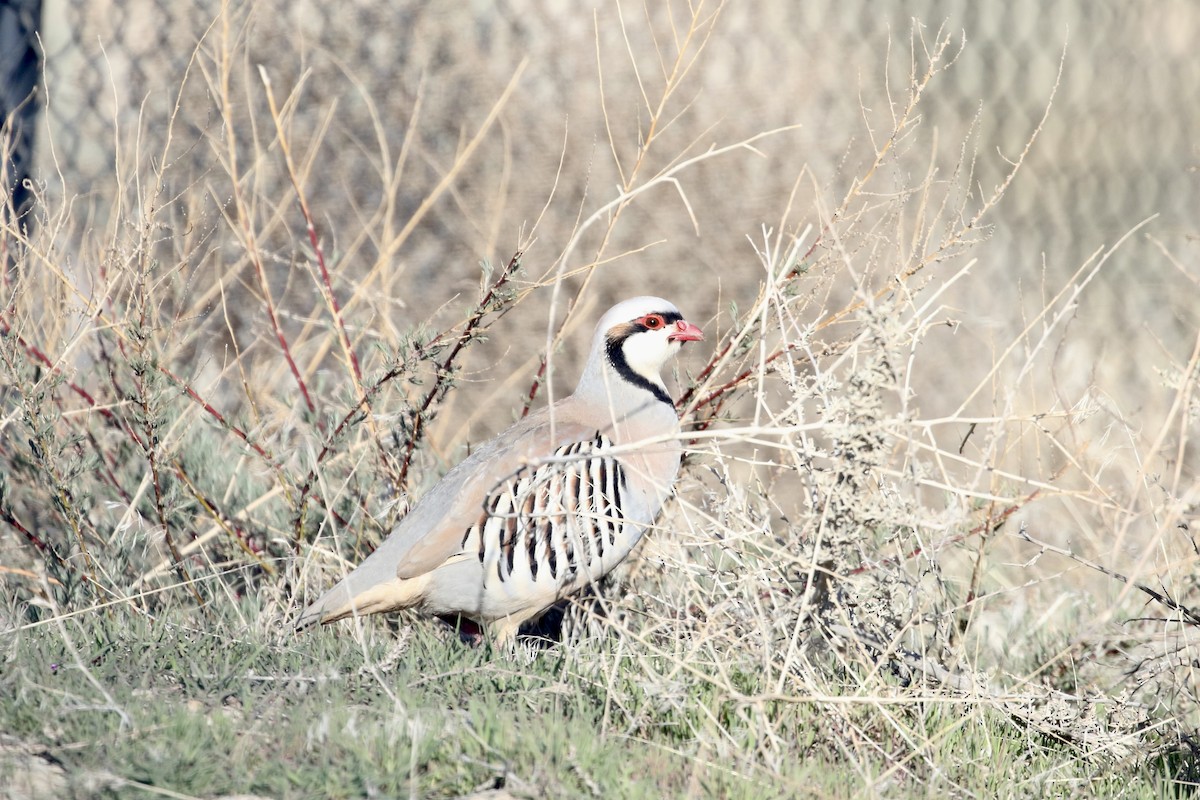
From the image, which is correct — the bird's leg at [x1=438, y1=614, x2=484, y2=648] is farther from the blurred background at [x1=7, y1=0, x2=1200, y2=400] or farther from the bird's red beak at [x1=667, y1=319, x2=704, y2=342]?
the blurred background at [x1=7, y1=0, x2=1200, y2=400]

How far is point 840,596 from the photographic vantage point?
291 cm

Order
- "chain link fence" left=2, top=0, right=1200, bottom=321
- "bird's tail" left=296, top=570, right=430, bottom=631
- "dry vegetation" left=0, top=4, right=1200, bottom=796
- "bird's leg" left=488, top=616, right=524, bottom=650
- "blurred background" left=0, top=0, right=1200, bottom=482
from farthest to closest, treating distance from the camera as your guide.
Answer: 1. "blurred background" left=0, top=0, right=1200, bottom=482
2. "chain link fence" left=2, top=0, right=1200, bottom=321
3. "bird's leg" left=488, top=616, right=524, bottom=650
4. "bird's tail" left=296, top=570, right=430, bottom=631
5. "dry vegetation" left=0, top=4, right=1200, bottom=796

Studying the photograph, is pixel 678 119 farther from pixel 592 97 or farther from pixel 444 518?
pixel 444 518

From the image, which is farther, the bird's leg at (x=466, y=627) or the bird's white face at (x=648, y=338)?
the bird's white face at (x=648, y=338)

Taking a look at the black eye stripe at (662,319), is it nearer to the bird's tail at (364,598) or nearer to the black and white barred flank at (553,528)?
the black and white barred flank at (553,528)

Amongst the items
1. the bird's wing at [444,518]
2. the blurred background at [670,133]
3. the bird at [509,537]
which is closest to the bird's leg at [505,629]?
the bird at [509,537]

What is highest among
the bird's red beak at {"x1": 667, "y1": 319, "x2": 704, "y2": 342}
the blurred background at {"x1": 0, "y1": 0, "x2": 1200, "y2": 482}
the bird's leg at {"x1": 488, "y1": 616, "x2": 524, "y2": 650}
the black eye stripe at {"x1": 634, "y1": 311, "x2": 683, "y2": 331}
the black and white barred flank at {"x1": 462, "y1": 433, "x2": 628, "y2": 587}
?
the blurred background at {"x1": 0, "y1": 0, "x2": 1200, "y2": 482}

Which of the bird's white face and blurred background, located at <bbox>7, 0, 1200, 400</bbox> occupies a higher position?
blurred background, located at <bbox>7, 0, 1200, 400</bbox>

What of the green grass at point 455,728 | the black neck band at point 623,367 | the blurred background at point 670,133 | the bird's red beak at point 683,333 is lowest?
the green grass at point 455,728

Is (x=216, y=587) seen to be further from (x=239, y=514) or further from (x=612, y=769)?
(x=612, y=769)

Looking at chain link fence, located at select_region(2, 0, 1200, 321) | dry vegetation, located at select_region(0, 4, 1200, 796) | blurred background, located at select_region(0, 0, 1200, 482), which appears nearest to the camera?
dry vegetation, located at select_region(0, 4, 1200, 796)

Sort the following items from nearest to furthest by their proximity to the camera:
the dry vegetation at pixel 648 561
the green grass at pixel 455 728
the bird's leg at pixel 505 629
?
the green grass at pixel 455 728 < the dry vegetation at pixel 648 561 < the bird's leg at pixel 505 629

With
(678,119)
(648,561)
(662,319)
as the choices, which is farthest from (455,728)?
(678,119)

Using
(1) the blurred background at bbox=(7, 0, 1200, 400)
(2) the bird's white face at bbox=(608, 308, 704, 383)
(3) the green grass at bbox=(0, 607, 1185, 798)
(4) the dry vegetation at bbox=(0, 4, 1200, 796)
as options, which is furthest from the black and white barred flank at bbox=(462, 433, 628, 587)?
(1) the blurred background at bbox=(7, 0, 1200, 400)
